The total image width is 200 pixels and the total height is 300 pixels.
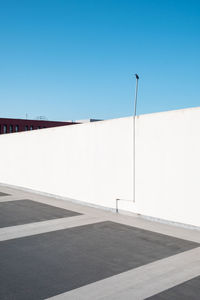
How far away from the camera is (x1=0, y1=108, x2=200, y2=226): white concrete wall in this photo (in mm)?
7320

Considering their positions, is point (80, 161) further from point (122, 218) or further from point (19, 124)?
point (19, 124)

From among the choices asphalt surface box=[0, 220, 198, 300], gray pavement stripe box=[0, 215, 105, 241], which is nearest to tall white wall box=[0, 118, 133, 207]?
gray pavement stripe box=[0, 215, 105, 241]

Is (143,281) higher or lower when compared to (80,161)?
lower

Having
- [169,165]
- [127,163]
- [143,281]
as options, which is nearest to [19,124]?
[127,163]

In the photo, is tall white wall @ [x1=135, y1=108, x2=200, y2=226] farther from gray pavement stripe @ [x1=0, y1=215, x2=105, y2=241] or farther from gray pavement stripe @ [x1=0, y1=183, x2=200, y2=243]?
gray pavement stripe @ [x1=0, y1=215, x2=105, y2=241]

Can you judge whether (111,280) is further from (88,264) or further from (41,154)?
(41,154)

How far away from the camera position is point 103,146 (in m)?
9.78

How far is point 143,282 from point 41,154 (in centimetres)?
943

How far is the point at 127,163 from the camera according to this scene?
892 cm

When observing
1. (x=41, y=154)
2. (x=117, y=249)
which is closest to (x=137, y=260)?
(x=117, y=249)

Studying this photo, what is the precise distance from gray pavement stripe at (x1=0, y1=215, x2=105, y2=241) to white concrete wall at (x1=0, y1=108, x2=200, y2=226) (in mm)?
1454

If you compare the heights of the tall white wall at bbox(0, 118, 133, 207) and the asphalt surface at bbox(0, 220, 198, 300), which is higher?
the tall white wall at bbox(0, 118, 133, 207)

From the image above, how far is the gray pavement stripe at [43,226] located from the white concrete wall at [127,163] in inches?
57.3

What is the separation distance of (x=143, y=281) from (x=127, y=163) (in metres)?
4.83
